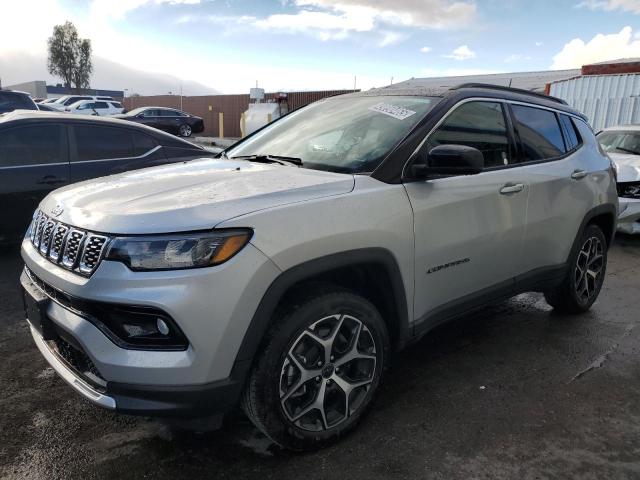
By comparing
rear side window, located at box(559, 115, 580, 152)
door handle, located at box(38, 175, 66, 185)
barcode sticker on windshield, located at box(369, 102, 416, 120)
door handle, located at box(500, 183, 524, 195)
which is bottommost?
door handle, located at box(38, 175, 66, 185)

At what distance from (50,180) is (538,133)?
4489 mm

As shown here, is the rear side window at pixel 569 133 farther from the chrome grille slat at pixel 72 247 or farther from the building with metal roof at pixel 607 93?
the building with metal roof at pixel 607 93

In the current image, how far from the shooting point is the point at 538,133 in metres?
3.72

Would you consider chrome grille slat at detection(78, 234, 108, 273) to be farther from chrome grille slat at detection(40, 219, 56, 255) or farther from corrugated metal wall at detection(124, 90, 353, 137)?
corrugated metal wall at detection(124, 90, 353, 137)

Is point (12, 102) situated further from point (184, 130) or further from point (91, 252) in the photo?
point (184, 130)

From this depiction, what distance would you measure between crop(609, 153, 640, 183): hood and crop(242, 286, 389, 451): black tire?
5815mm

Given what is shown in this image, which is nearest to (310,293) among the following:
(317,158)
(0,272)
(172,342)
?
(172,342)

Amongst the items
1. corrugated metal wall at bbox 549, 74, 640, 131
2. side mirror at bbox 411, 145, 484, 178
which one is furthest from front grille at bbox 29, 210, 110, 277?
corrugated metal wall at bbox 549, 74, 640, 131

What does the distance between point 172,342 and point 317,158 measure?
1.38 m

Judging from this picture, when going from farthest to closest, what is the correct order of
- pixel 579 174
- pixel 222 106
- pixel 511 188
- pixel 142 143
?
pixel 222 106 → pixel 142 143 → pixel 579 174 → pixel 511 188

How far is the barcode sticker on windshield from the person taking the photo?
2.99 meters

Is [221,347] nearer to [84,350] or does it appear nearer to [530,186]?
[84,350]

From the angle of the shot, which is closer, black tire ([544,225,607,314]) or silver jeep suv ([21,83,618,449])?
silver jeep suv ([21,83,618,449])

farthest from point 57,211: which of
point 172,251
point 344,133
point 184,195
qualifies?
point 344,133
